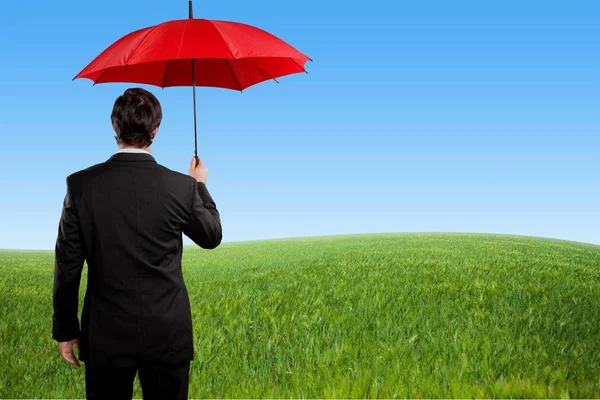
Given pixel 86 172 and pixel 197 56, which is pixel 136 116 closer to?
pixel 86 172

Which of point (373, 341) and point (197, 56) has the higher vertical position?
point (197, 56)

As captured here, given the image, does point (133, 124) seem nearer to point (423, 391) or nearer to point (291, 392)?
point (291, 392)

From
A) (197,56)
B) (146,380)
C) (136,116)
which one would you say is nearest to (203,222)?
(136,116)

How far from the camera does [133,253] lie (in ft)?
10.1

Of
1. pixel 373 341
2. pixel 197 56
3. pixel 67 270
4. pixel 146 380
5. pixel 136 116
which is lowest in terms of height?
pixel 373 341

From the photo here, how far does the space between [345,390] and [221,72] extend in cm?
379

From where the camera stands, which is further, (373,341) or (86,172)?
(373,341)

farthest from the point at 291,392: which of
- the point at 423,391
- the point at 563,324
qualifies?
the point at 563,324

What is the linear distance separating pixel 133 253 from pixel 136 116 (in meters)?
0.75

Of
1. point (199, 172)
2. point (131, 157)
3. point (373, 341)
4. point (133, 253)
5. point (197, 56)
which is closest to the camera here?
point (133, 253)

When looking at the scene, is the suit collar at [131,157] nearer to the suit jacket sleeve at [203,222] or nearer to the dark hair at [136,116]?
the dark hair at [136,116]

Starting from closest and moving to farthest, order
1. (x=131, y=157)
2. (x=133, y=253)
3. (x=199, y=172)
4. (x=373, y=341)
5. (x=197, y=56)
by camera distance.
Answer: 1. (x=133, y=253)
2. (x=131, y=157)
3. (x=199, y=172)
4. (x=197, y=56)
5. (x=373, y=341)

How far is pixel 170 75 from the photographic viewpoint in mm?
6789

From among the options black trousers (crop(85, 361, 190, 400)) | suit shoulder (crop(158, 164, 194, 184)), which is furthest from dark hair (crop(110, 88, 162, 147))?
black trousers (crop(85, 361, 190, 400))
